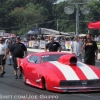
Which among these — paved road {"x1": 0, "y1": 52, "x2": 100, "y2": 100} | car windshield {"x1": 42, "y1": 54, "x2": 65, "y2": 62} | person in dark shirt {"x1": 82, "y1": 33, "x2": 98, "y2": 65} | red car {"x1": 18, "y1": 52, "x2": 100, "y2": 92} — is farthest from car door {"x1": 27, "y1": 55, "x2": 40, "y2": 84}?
person in dark shirt {"x1": 82, "y1": 33, "x2": 98, "y2": 65}

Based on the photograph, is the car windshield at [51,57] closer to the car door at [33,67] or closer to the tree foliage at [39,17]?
the car door at [33,67]

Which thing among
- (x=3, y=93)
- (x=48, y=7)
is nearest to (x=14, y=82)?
(x=3, y=93)

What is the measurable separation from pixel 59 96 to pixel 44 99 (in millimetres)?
717

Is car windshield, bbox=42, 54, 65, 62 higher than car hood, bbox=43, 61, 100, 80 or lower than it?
higher

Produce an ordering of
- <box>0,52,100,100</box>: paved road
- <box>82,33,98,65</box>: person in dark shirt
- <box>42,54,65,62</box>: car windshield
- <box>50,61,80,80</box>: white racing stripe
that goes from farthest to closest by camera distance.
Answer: <box>82,33,98,65</box>: person in dark shirt < <box>42,54,65,62</box>: car windshield < <box>50,61,80,80</box>: white racing stripe < <box>0,52,100,100</box>: paved road

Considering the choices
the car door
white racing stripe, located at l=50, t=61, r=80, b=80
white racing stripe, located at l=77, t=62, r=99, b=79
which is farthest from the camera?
the car door

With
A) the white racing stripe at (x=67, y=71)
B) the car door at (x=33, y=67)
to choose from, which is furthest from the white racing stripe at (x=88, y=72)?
the car door at (x=33, y=67)

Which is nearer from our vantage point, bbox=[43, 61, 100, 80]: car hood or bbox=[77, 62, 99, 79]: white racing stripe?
bbox=[43, 61, 100, 80]: car hood

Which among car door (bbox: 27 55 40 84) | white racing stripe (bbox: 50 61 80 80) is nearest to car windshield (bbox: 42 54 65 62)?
car door (bbox: 27 55 40 84)

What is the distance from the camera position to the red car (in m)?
12.4

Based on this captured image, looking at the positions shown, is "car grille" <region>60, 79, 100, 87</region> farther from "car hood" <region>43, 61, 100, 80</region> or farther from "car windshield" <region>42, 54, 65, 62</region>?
"car windshield" <region>42, 54, 65, 62</region>

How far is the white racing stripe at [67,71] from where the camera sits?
1252 cm

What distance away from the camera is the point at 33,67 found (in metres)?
13.9

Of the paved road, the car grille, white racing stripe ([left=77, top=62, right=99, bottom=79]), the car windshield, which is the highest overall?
the car windshield
